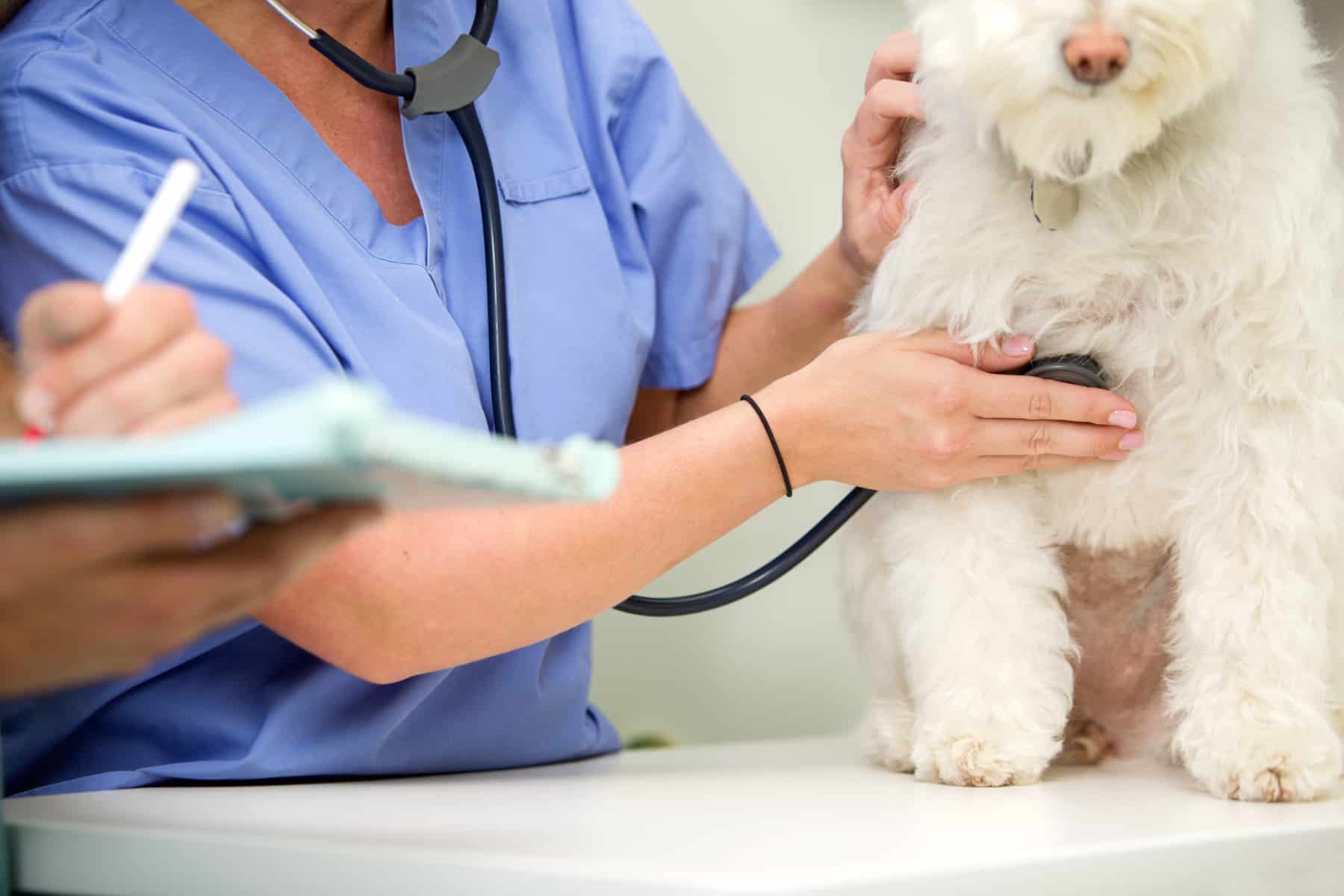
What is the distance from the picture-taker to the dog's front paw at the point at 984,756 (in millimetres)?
896

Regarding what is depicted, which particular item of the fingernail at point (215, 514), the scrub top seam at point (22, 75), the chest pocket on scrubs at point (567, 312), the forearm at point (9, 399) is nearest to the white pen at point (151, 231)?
the fingernail at point (215, 514)

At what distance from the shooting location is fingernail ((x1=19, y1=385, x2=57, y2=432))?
1.49ft

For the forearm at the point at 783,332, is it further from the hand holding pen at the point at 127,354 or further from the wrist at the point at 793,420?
→ the hand holding pen at the point at 127,354

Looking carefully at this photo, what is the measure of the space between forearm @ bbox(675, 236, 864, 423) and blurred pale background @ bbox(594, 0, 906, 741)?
0.31 metres

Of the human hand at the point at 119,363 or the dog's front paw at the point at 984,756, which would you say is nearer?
the human hand at the point at 119,363

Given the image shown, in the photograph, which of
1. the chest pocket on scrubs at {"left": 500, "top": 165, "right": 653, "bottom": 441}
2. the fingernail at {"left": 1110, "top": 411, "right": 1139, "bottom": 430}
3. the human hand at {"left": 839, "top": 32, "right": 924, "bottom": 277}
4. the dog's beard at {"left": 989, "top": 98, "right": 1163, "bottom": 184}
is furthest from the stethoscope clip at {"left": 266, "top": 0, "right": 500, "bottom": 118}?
the fingernail at {"left": 1110, "top": 411, "right": 1139, "bottom": 430}

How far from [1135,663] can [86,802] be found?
2.75ft

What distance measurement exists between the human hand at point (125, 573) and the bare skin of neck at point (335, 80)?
69cm

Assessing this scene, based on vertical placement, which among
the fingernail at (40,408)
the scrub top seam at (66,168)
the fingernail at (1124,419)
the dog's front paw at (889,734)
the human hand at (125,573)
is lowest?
the dog's front paw at (889,734)

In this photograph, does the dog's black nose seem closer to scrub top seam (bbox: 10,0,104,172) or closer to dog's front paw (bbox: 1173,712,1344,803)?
dog's front paw (bbox: 1173,712,1344,803)

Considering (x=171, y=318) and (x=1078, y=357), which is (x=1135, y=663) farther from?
(x=171, y=318)

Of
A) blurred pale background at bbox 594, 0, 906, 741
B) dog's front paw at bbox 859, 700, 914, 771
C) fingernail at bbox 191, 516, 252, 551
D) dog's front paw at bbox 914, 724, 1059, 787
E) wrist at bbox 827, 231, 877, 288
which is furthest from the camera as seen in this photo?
blurred pale background at bbox 594, 0, 906, 741

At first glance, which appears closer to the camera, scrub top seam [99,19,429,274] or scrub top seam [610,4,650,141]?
scrub top seam [99,19,429,274]

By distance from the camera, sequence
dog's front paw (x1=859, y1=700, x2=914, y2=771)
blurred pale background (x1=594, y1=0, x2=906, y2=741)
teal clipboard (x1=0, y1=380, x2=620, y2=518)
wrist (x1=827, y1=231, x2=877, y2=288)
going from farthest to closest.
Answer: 1. blurred pale background (x1=594, y1=0, x2=906, y2=741)
2. wrist (x1=827, y1=231, x2=877, y2=288)
3. dog's front paw (x1=859, y1=700, x2=914, y2=771)
4. teal clipboard (x1=0, y1=380, x2=620, y2=518)
